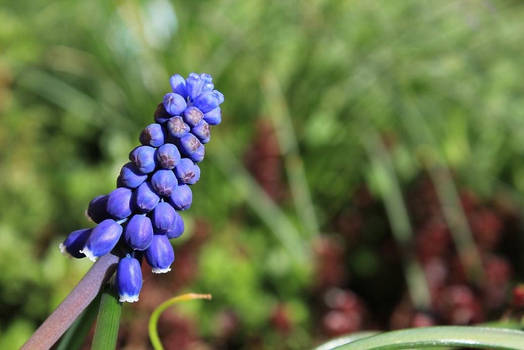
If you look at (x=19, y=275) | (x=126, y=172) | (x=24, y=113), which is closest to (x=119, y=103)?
→ (x=24, y=113)

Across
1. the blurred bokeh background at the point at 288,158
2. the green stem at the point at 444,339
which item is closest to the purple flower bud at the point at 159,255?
the green stem at the point at 444,339

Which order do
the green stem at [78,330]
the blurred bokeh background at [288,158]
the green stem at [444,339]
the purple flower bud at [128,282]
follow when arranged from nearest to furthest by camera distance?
1. the purple flower bud at [128,282]
2. the green stem at [444,339]
3. the green stem at [78,330]
4. the blurred bokeh background at [288,158]

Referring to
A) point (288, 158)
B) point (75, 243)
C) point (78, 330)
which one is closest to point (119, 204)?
point (75, 243)

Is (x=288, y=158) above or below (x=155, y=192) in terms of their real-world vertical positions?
above

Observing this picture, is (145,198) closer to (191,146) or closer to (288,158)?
(191,146)

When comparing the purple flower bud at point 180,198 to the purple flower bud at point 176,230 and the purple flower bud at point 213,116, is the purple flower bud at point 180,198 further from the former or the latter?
the purple flower bud at point 213,116

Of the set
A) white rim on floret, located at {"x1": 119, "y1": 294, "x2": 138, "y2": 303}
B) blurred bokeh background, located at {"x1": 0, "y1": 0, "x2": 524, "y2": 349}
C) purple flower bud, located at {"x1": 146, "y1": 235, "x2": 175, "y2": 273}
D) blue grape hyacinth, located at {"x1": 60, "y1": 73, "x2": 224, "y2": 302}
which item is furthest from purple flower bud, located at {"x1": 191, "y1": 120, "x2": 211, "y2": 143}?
blurred bokeh background, located at {"x1": 0, "y1": 0, "x2": 524, "y2": 349}
